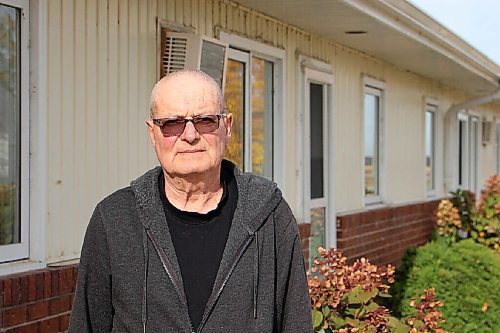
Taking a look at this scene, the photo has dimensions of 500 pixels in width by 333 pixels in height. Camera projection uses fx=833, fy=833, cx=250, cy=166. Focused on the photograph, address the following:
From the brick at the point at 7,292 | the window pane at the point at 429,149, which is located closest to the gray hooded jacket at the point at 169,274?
the brick at the point at 7,292

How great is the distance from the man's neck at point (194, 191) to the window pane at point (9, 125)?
5.55ft

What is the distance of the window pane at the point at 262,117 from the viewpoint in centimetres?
665

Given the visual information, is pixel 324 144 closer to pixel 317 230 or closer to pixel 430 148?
pixel 317 230

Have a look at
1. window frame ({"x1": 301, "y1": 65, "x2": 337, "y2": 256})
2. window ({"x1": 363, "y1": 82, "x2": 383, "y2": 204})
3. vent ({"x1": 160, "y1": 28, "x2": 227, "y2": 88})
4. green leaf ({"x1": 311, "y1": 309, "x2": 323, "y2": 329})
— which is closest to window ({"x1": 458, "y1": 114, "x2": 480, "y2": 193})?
window ({"x1": 363, "y1": 82, "x2": 383, "y2": 204})

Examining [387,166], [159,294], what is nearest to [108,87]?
[159,294]

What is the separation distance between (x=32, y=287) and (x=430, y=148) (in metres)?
9.34

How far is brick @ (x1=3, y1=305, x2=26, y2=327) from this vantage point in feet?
12.7

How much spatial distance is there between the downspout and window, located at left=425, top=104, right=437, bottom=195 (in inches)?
16.0

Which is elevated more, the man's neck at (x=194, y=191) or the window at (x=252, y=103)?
the window at (x=252, y=103)

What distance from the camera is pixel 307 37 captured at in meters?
7.55

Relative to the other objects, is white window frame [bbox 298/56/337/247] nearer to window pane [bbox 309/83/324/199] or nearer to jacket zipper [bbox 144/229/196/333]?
window pane [bbox 309/83/324/199]

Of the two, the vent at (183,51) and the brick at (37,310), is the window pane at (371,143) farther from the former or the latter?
the brick at (37,310)

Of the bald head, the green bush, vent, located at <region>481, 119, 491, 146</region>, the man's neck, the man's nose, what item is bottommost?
the green bush

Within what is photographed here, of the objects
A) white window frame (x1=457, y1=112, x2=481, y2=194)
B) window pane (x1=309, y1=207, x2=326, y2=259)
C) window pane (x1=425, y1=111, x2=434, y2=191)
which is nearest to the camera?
window pane (x1=309, y1=207, x2=326, y2=259)
